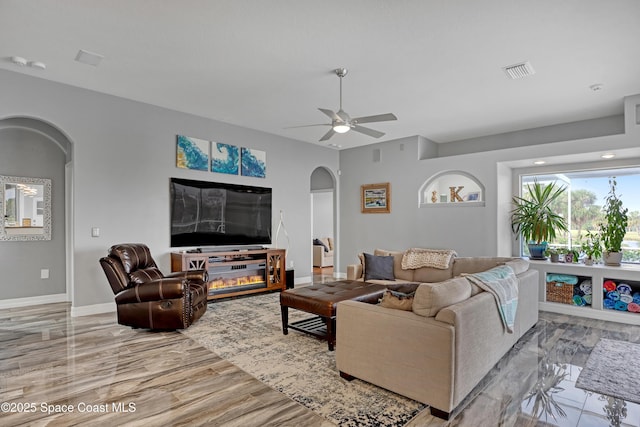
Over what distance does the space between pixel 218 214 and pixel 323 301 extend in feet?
10.2

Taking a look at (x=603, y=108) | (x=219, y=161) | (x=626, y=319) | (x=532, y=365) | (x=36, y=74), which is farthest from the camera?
(x=219, y=161)

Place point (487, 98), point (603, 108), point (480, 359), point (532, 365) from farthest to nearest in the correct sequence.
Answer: point (603, 108), point (487, 98), point (532, 365), point (480, 359)

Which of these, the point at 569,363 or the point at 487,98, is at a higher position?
the point at 487,98

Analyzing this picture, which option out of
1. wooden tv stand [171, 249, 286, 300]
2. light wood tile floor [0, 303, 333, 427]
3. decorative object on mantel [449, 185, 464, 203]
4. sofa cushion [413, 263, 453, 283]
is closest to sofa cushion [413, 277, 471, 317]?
light wood tile floor [0, 303, 333, 427]

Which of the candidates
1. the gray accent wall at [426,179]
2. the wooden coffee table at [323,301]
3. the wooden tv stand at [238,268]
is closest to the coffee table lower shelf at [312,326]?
the wooden coffee table at [323,301]

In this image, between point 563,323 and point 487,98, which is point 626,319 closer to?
point 563,323

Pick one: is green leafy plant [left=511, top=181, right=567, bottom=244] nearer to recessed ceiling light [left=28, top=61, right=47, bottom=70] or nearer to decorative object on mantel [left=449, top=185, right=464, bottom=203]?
decorative object on mantel [left=449, top=185, right=464, bottom=203]

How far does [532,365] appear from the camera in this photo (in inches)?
118

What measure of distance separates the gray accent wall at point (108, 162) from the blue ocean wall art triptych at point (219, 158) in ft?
0.31

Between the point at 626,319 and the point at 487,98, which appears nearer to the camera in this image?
the point at 626,319

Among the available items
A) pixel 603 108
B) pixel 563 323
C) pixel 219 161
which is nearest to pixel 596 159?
pixel 603 108

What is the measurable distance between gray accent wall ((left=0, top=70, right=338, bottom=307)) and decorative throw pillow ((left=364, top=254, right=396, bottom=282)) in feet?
9.44

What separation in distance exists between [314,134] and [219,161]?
187 centimetres

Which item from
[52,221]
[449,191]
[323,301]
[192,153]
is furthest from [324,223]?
[323,301]
